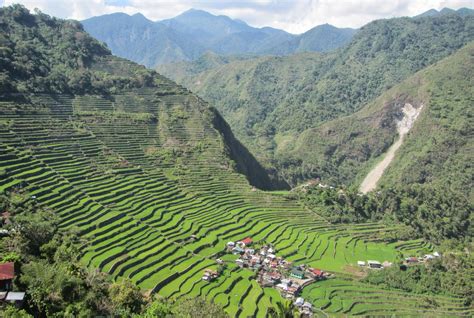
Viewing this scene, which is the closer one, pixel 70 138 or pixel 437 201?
pixel 70 138

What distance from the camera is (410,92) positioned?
11062cm

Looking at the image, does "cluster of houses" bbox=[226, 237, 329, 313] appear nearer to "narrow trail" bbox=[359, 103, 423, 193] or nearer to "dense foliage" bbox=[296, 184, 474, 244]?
"dense foliage" bbox=[296, 184, 474, 244]

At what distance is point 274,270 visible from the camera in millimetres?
38406

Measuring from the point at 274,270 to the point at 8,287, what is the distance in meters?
23.9

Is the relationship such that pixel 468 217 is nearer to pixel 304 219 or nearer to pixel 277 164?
pixel 304 219

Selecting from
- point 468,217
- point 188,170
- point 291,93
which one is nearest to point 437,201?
point 468,217

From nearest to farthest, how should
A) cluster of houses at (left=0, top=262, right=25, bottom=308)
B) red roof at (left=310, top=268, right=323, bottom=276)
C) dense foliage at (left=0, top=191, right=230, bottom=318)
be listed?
cluster of houses at (left=0, top=262, right=25, bottom=308), dense foliage at (left=0, top=191, right=230, bottom=318), red roof at (left=310, top=268, right=323, bottom=276)

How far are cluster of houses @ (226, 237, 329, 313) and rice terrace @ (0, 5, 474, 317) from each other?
131mm

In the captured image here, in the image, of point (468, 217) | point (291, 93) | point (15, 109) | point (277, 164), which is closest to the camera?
point (15, 109)

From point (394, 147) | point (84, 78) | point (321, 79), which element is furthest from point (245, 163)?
point (321, 79)

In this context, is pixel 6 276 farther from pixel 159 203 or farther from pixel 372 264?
pixel 372 264

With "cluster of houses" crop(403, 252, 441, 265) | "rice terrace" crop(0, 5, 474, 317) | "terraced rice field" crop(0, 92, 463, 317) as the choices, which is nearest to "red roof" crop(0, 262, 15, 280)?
"rice terrace" crop(0, 5, 474, 317)

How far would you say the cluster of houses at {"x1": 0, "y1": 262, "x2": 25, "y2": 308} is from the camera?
1792cm

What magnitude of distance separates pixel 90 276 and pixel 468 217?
56485mm
